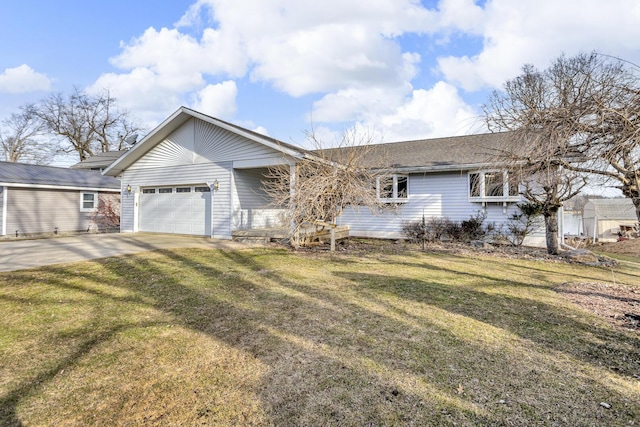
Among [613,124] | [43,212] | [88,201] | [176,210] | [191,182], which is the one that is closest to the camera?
[613,124]

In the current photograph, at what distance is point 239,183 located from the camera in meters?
12.7

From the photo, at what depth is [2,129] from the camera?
33.6 metres

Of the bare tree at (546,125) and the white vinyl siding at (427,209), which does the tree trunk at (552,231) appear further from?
the bare tree at (546,125)

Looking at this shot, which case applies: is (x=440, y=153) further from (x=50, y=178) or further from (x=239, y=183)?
(x=50, y=178)

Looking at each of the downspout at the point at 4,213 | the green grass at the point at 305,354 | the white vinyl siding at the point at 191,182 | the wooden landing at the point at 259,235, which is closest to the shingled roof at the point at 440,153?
the wooden landing at the point at 259,235

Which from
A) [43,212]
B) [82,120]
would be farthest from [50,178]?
[82,120]

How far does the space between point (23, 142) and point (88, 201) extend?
25430 millimetres

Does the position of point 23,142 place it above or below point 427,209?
above

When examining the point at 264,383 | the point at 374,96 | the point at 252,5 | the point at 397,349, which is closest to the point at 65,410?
the point at 264,383

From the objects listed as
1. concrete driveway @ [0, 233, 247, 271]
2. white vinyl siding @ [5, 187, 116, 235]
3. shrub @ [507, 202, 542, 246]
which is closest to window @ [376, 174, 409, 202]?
shrub @ [507, 202, 542, 246]

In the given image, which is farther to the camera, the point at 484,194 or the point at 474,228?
the point at 474,228

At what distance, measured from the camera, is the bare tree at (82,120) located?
105ft

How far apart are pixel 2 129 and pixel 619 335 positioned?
1919 inches

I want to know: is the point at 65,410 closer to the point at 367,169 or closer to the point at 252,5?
the point at 367,169
